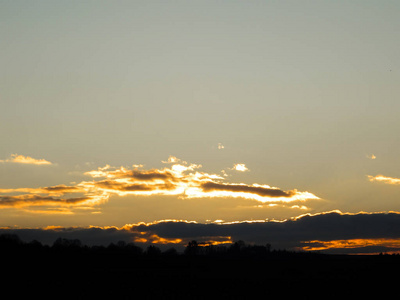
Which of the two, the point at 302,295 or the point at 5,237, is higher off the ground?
the point at 5,237

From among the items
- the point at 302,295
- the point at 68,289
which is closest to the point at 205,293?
the point at 302,295

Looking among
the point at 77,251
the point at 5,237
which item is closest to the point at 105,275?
the point at 77,251

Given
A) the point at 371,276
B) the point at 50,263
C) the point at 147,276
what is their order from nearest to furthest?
the point at 147,276
the point at 371,276
the point at 50,263

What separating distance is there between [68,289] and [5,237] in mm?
93493

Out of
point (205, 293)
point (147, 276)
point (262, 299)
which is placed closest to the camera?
point (262, 299)

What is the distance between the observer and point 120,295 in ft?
236

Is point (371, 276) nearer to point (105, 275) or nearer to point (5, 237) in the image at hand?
point (105, 275)

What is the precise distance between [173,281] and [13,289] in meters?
27.0

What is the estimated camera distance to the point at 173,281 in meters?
89.9

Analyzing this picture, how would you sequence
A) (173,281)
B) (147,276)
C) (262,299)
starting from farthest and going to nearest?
(147,276) → (173,281) → (262,299)

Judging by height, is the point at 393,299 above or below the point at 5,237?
below

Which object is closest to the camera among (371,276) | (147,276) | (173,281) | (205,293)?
(205,293)

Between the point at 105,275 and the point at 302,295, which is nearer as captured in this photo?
the point at 302,295

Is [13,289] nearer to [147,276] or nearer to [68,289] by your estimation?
[68,289]
